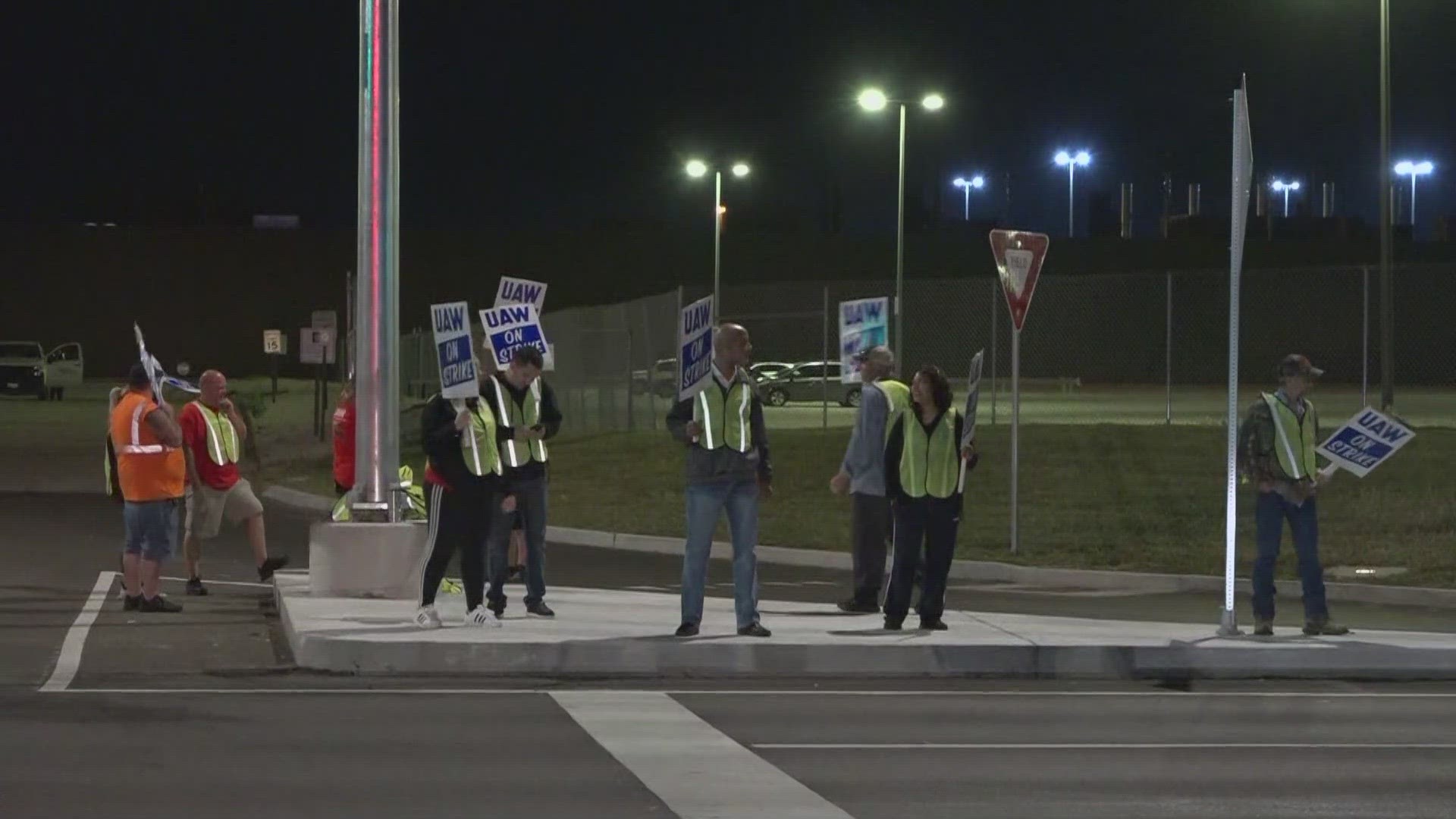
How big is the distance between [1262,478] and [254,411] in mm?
38114

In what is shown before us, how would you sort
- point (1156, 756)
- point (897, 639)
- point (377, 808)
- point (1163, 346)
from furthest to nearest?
point (1163, 346) → point (897, 639) → point (1156, 756) → point (377, 808)

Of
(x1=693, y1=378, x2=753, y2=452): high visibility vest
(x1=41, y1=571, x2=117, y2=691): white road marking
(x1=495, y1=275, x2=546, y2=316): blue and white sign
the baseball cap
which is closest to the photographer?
(x1=41, y1=571, x2=117, y2=691): white road marking

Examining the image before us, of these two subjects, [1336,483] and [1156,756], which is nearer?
[1156,756]

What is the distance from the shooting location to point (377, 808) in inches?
296

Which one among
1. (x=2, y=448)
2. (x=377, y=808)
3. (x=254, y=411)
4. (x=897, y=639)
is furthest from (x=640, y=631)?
(x=254, y=411)

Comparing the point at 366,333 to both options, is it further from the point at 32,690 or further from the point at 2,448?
the point at 2,448

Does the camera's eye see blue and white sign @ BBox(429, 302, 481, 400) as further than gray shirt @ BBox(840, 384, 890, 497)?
No

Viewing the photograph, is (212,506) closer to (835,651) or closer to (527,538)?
(527,538)

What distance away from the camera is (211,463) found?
15383mm

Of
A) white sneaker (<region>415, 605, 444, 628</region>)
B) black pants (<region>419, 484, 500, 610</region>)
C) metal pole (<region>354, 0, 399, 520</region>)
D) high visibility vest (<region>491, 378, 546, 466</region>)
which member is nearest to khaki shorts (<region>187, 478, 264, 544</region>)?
metal pole (<region>354, 0, 399, 520</region>)

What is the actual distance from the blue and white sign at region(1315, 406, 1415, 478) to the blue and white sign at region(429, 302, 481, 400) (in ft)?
18.2

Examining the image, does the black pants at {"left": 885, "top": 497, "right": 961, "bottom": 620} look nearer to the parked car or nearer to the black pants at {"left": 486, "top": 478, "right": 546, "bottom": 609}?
the black pants at {"left": 486, "top": 478, "right": 546, "bottom": 609}

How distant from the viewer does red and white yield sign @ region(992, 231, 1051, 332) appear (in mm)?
18094

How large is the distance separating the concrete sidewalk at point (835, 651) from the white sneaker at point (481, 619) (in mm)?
87
